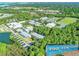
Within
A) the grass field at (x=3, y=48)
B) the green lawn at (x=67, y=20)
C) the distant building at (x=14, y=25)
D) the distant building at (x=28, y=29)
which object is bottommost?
the grass field at (x=3, y=48)

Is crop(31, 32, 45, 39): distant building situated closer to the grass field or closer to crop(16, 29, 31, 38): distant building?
crop(16, 29, 31, 38): distant building

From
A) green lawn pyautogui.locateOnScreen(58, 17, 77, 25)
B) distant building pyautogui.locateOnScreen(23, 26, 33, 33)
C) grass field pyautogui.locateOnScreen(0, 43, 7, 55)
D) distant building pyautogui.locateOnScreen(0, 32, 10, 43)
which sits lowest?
grass field pyautogui.locateOnScreen(0, 43, 7, 55)

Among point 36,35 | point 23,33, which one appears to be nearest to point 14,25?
point 23,33

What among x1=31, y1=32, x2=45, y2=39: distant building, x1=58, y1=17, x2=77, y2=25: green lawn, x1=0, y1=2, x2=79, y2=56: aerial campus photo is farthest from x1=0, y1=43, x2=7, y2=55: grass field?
x1=58, y1=17, x2=77, y2=25: green lawn

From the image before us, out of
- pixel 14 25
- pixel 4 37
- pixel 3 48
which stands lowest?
pixel 3 48

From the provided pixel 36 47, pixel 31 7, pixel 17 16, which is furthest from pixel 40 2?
pixel 36 47

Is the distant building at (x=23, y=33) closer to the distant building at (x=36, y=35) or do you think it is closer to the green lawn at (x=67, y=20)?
the distant building at (x=36, y=35)

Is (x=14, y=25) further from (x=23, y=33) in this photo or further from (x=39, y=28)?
(x=39, y=28)

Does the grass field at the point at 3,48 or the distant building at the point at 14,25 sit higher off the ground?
the distant building at the point at 14,25

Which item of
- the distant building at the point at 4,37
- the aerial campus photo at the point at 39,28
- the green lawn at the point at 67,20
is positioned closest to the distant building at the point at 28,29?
the aerial campus photo at the point at 39,28
